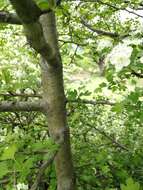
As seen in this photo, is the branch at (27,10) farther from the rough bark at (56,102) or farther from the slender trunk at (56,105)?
the slender trunk at (56,105)

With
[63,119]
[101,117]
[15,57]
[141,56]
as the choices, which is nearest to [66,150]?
[63,119]

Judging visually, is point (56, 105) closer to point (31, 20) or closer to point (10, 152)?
point (10, 152)

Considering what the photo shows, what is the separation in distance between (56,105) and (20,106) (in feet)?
0.64

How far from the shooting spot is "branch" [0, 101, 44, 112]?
1929mm

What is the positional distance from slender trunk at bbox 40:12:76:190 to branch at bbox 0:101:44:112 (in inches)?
1.9

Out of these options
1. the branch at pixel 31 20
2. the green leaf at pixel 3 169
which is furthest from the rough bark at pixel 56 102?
the green leaf at pixel 3 169

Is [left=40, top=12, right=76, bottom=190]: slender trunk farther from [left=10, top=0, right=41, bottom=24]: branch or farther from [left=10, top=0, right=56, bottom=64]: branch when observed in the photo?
[left=10, top=0, right=41, bottom=24]: branch

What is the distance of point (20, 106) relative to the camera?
1.99m

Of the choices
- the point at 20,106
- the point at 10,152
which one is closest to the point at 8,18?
the point at 10,152

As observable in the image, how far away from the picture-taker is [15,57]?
538cm

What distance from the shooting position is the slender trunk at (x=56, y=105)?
203 centimetres

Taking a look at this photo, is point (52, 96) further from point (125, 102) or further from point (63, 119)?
point (125, 102)

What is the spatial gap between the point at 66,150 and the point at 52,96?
0.32 meters

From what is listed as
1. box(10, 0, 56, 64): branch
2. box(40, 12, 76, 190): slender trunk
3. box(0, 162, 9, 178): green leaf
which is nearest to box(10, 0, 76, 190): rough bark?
box(40, 12, 76, 190): slender trunk
